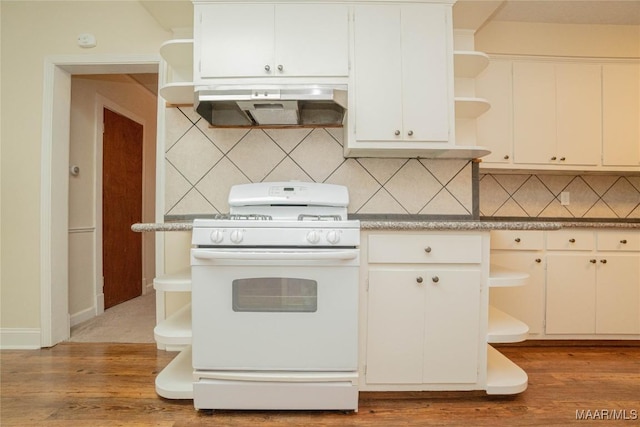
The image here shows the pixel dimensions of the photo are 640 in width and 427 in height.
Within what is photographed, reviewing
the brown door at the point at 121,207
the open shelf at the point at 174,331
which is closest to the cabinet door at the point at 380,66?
the open shelf at the point at 174,331

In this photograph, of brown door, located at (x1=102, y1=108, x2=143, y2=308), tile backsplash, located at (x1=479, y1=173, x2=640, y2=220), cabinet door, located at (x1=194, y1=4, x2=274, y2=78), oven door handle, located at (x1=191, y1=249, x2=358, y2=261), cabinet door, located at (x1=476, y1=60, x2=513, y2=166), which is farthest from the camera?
brown door, located at (x1=102, y1=108, x2=143, y2=308)

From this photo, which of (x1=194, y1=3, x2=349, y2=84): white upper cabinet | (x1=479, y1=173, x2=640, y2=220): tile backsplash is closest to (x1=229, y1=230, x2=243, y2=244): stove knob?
(x1=194, y1=3, x2=349, y2=84): white upper cabinet

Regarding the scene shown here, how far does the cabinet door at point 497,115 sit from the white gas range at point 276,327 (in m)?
1.52

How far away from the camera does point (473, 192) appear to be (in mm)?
2246

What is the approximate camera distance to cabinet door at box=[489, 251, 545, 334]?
89.6 inches

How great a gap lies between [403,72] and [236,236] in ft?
4.38

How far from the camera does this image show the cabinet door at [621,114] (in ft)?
8.00

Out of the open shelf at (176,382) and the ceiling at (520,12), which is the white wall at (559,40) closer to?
the ceiling at (520,12)

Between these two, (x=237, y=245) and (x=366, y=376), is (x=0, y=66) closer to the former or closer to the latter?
(x=237, y=245)

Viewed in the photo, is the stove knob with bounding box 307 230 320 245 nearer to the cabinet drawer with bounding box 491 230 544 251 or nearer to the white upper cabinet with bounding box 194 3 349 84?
the white upper cabinet with bounding box 194 3 349 84

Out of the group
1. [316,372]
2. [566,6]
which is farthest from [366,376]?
[566,6]

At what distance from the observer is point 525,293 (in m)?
2.29

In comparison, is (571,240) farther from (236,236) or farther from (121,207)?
(121,207)

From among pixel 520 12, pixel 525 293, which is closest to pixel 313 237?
pixel 525 293
